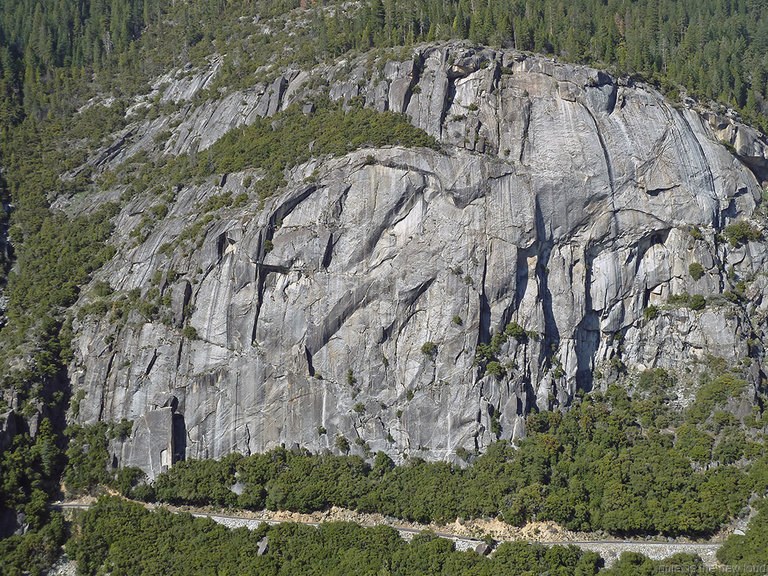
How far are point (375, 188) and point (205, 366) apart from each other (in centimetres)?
2454

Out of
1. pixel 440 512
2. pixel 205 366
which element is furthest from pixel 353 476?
pixel 205 366

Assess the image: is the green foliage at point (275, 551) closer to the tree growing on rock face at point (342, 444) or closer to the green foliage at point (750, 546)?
the tree growing on rock face at point (342, 444)

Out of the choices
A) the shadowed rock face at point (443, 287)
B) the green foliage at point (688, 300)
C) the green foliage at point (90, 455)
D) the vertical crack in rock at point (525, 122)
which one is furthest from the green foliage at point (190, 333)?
the green foliage at point (688, 300)

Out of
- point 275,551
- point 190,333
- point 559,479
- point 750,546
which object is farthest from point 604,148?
point 275,551

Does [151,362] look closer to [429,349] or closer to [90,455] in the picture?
[90,455]

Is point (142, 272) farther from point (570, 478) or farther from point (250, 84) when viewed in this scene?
point (570, 478)

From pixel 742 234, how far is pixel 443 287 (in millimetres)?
32200

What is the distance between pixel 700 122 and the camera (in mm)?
83562

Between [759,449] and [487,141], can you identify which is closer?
[759,449]

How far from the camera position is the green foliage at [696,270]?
75688 mm

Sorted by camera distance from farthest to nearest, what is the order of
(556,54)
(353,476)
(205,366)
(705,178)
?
(556,54), (705,178), (205,366), (353,476)

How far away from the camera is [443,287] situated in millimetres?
73500

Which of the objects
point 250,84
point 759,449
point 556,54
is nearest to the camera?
point 759,449

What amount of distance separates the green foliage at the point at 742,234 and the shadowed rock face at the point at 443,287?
1248 millimetres
